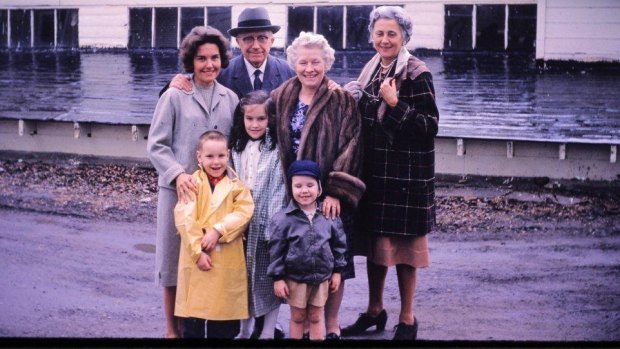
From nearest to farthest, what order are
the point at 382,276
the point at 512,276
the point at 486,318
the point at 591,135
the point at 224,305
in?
the point at 224,305, the point at 382,276, the point at 486,318, the point at 512,276, the point at 591,135

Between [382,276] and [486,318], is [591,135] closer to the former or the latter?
[486,318]

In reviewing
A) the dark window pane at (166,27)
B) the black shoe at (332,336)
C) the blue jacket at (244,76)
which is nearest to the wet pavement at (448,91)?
Answer: the dark window pane at (166,27)

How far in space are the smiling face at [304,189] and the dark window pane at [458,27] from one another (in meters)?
6.09

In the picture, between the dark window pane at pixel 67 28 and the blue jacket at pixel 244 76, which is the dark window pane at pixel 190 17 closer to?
the dark window pane at pixel 67 28

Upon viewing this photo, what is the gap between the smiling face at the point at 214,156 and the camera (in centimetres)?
342

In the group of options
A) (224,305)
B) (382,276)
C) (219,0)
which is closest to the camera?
(224,305)

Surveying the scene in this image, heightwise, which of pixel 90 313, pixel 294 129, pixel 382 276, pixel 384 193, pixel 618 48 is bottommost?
pixel 90 313

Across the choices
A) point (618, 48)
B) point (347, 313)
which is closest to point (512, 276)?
point (347, 313)

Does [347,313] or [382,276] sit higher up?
[382,276]

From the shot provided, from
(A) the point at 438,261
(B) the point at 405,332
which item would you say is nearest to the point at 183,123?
(B) the point at 405,332

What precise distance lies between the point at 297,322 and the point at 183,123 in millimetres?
892

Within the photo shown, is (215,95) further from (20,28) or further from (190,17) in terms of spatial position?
(190,17)

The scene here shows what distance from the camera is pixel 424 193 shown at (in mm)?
3666

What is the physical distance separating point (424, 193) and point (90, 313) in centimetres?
166
